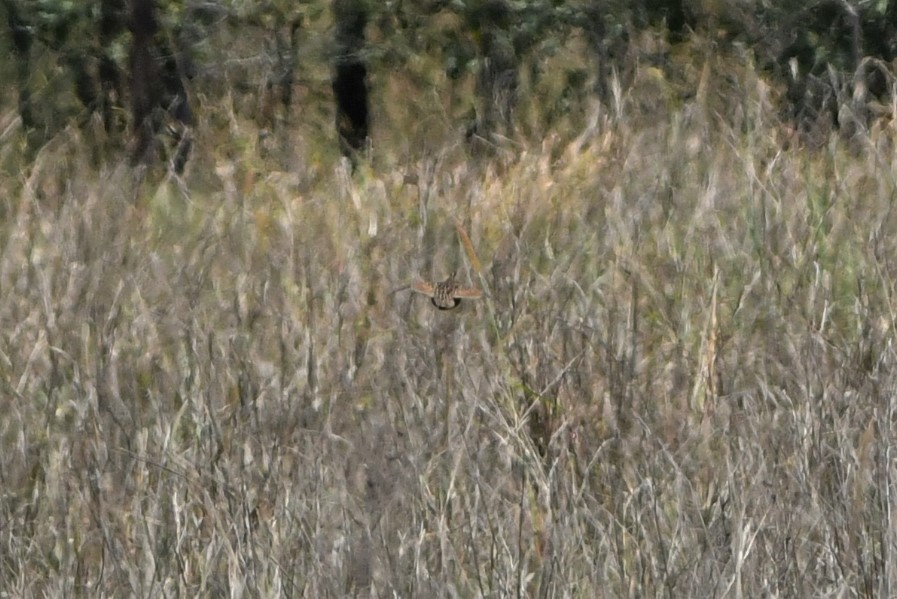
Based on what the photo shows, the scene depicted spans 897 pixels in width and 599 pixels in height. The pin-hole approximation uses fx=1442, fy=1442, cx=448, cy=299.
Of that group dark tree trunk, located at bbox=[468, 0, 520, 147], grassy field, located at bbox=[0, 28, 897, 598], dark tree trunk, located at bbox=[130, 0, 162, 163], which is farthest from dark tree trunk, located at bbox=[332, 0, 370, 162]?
grassy field, located at bbox=[0, 28, 897, 598]

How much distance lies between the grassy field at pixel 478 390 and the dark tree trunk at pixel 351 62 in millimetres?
6267

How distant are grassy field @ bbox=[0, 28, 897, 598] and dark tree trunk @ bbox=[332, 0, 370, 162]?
627 centimetres

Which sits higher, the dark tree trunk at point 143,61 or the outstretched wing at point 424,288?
the outstretched wing at point 424,288

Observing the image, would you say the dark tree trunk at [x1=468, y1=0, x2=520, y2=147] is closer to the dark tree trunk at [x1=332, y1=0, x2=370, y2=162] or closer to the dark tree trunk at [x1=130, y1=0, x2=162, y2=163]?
the dark tree trunk at [x1=130, y1=0, x2=162, y2=163]

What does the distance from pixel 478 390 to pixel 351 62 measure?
25.6 feet

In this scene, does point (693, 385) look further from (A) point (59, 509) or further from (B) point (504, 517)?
(A) point (59, 509)

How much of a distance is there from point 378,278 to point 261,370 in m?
0.63

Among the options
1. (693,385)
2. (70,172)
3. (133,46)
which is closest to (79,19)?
(133,46)

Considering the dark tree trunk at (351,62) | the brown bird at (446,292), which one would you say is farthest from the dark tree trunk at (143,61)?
the brown bird at (446,292)

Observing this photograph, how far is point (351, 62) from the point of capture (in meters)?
9.47

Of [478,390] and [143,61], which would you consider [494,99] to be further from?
[143,61]

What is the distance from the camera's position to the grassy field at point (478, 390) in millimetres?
1593

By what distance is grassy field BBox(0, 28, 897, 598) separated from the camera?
5.23 feet

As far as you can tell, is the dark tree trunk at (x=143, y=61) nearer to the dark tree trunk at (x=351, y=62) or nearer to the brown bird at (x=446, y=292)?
the dark tree trunk at (x=351, y=62)
